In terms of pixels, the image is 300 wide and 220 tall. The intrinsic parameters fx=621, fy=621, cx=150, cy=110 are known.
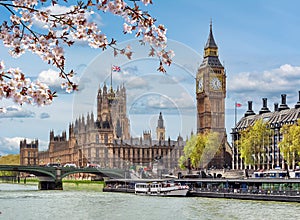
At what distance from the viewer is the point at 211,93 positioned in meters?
151

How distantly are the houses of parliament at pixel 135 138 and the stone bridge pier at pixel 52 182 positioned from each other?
4500 centimetres

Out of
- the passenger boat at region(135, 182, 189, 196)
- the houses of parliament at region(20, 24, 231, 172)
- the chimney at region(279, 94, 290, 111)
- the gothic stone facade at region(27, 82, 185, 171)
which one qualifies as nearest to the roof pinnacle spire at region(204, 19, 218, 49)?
the houses of parliament at region(20, 24, 231, 172)

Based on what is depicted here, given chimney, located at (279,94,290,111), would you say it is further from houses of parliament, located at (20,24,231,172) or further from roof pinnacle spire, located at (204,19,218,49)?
roof pinnacle spire, located at (204,19,218,49)

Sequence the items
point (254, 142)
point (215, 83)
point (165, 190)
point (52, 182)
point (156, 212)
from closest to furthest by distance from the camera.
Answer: point (156, 212)
point (165, 190)
point (254, 142)
point (52, 182)
point (215, 83)

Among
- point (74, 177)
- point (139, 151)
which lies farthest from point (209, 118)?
point (74, 177)

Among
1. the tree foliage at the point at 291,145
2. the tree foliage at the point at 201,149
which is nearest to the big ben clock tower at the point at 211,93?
the tree foliage at the point at 201,149

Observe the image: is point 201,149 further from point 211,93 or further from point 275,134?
point 211,93

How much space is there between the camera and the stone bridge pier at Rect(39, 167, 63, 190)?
95.4 m

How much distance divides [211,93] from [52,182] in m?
64.2

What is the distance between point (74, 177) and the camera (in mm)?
162250

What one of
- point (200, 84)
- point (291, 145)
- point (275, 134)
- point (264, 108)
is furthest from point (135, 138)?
point (291, 145)

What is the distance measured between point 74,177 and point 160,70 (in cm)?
15749

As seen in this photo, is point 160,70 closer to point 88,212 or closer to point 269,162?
point 88,212

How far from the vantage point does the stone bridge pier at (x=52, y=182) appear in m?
95.4
